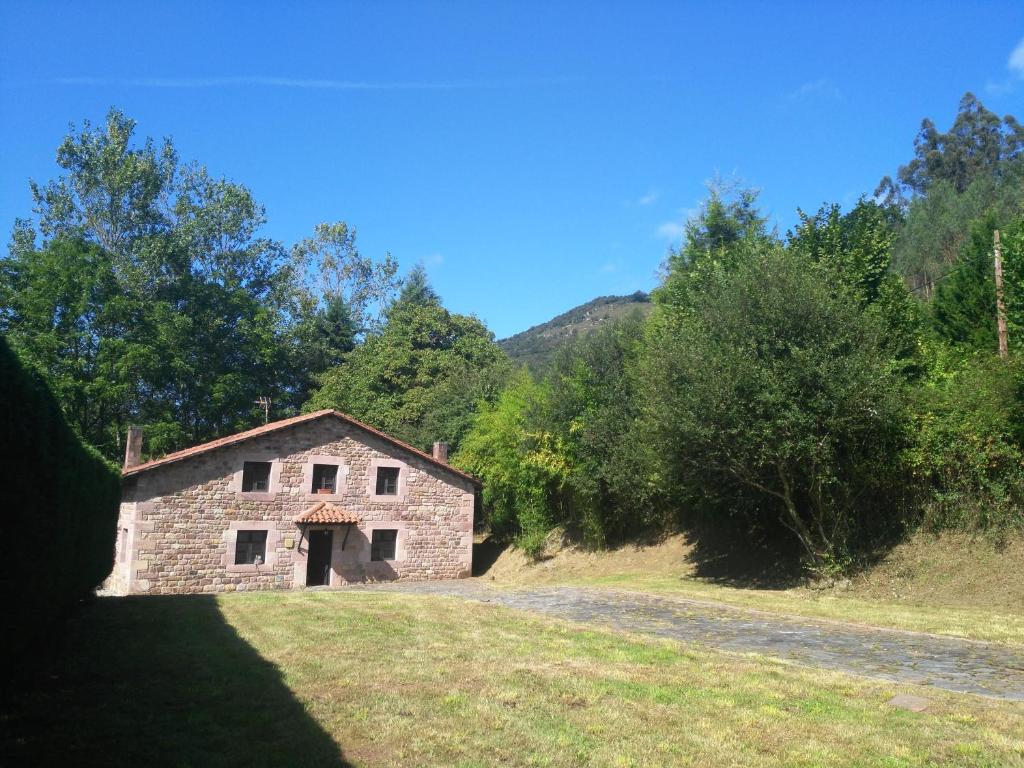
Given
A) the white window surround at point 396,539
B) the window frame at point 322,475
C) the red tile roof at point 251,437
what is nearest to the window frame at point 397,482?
the red tile roof at point 251,437

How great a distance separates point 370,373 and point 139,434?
18044 millimetres

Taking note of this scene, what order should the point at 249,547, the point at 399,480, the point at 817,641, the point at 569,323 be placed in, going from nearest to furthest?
the point at 817,641 → the point at 249,547 → the point at 399,480 → the point at 569,323

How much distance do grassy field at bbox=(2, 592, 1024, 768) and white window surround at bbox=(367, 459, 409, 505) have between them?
17.9 m

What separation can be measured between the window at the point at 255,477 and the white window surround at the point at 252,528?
0.35 metres

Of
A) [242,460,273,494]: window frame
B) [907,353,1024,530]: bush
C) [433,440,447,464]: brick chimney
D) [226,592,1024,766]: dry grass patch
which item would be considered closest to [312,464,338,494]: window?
[242,460,273,494]: window frame

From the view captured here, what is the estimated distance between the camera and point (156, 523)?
24.0 m

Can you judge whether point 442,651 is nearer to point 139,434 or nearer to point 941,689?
point 941,689

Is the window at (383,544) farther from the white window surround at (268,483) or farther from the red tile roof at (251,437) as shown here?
the white window surround at (268,483)

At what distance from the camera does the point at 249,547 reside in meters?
25.5

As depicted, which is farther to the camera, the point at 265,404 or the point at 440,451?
the point at 265,404

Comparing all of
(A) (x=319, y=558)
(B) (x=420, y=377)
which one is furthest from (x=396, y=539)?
(B) (x=420, y=377)

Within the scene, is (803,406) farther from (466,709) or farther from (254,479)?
(254,479)

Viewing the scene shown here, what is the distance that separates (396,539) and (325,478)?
3.70 metres

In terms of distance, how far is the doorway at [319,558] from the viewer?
88.0 feet
